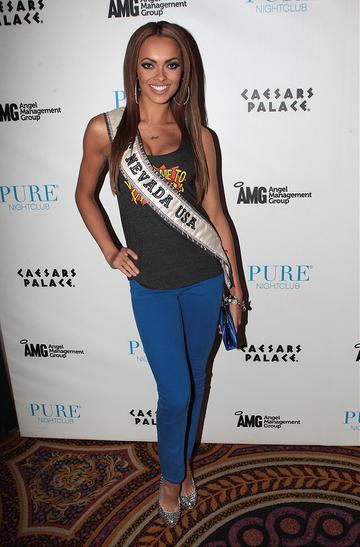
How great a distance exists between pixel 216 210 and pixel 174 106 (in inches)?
19.5

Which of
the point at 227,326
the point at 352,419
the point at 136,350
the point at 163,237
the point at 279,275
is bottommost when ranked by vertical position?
the point at 352,419

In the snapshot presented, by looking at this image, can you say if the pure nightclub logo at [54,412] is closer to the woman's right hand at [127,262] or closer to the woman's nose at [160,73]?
the woman's right hand at [127,262]

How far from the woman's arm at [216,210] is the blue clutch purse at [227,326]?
31 mm

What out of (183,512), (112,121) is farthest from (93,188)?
(183,512)

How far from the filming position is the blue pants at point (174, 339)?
6.75 ft

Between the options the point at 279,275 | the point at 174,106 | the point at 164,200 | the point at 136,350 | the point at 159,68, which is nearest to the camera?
the point at 159,68

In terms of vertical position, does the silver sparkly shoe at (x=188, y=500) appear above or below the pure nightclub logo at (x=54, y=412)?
below

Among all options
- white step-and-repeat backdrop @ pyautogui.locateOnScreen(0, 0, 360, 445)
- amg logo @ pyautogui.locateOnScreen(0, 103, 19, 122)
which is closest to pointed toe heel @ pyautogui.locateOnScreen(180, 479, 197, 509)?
white step-and-repeat backdrop @ pyautogui.locateOnScreen(0, 0, 360, 445)

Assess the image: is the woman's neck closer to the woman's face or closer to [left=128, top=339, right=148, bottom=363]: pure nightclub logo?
the woman's face

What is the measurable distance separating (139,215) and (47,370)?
4.58ft

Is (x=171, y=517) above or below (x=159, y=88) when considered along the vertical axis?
below

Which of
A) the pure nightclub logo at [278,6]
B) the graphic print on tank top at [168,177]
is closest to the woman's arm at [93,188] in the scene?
the graphic print on tank top at [168,177]

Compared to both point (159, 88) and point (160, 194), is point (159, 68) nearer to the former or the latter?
point (159, 88)

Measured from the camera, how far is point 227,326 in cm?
233
